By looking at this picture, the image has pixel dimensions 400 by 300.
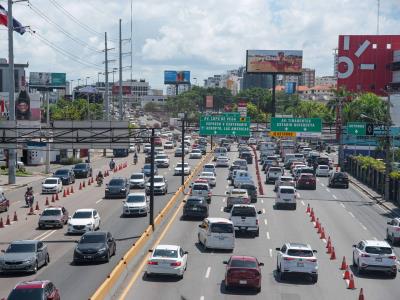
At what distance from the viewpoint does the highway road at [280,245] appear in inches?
1107

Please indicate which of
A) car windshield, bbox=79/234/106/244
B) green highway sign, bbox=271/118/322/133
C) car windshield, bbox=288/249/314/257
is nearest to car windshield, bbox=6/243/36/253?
car windshield, bbox=79/234/106/244

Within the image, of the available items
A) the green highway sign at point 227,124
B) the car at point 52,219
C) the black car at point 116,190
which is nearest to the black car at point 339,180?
the green highway sign at point 227,124

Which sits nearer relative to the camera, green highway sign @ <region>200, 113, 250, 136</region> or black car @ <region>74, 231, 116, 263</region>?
black car @ <region>74, 231, 116, 263</region>

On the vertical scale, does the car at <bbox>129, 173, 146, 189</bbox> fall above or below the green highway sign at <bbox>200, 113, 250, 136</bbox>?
below

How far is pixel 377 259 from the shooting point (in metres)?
32.1

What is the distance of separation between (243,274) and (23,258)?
932 centimetres

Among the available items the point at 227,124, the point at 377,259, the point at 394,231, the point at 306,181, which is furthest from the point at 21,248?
the point at 306,181

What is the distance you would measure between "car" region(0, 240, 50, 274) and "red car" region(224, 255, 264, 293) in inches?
332

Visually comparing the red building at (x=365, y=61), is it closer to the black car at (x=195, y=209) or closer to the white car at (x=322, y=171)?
the white car at (x=322, y=171)

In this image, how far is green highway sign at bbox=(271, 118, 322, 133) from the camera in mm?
70875

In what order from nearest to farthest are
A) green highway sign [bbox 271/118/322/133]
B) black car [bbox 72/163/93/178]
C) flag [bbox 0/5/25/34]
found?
flag [bbox 0/5/25/34] → green highway sign [bbox 271/118/322/133] → black car [bbox 72/163/93/178]

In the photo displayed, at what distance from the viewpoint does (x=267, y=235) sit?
4353cm

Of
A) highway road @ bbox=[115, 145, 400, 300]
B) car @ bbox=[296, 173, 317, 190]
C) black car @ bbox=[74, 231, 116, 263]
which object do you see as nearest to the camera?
highway road @ bbox=[115, 145, 400, 300]

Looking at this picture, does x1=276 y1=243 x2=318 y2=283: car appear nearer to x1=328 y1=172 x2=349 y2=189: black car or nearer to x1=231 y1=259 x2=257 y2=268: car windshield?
x1=231 y1=259 x2=257 y2=268: car windshield
